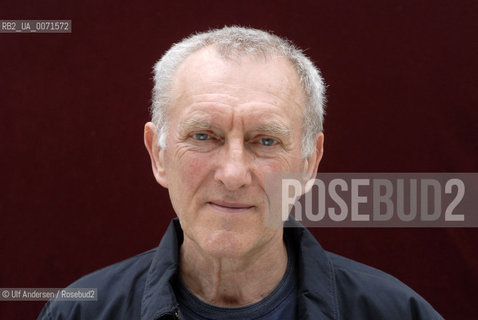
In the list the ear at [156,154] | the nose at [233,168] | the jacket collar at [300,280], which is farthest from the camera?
the ear at [156,154]

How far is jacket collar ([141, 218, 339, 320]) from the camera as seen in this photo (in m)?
1.48

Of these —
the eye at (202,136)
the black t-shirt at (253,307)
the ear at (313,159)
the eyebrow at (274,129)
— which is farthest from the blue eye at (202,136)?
the black t-shirt at (253,307)

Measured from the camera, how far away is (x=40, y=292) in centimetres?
228

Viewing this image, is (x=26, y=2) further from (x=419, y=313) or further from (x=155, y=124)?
(x=419, y=313)

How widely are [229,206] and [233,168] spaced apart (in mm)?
107

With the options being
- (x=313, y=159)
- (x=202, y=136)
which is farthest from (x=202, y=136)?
(x=313, y=159)

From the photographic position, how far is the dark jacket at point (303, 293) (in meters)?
1.51

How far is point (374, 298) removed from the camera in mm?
1565

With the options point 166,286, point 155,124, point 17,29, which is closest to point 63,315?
point 166,286

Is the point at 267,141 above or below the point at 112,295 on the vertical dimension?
above

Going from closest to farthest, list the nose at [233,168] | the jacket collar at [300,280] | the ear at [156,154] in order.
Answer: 1. the nose at [233,168]
2. the jacket collar at [300,280]
3. the ear at [156,154]

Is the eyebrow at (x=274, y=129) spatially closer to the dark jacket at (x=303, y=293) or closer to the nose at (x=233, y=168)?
the nose at (x=233, y=168)

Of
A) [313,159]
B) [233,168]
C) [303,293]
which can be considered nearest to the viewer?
[233,168]

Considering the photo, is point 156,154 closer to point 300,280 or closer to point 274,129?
point 274,129
